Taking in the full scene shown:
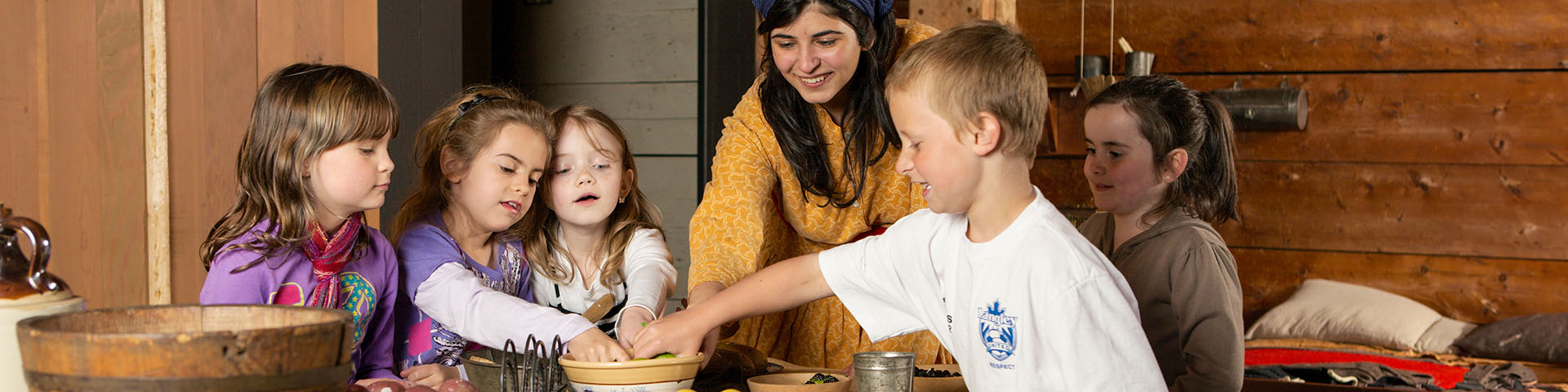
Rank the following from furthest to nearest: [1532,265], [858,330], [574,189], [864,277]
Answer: [1532,265], [858,330], [574,189], [864,277]

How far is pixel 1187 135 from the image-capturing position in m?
1.92

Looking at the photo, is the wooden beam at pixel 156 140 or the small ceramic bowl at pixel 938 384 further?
the wooden beam at pixel 156 140

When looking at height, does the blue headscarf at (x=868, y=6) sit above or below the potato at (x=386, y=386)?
above

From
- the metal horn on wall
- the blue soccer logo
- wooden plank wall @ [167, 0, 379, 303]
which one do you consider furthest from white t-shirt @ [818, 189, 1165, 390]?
the metal horn on wall

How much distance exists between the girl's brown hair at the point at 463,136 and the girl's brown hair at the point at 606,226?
2 centimetres

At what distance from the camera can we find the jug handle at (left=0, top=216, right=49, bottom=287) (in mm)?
939

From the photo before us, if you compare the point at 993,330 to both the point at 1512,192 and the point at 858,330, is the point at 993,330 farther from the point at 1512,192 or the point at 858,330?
the point at 1512,192

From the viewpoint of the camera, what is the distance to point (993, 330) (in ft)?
3.76

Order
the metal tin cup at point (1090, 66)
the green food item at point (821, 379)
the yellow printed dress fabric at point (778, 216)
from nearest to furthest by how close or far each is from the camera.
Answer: the green food item at point (821, 379), the yellow printed dress fabric at point (778, 216), the metal tin cup at point (1090, 66)

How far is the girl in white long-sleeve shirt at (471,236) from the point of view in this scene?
1585mm

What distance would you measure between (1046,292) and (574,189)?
93 centimetres

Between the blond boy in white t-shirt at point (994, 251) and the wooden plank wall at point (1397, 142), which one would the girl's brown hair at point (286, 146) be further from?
the wooden plank wall at point (1397, 142)

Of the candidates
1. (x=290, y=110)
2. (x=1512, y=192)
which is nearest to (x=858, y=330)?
(x=290, y=110)

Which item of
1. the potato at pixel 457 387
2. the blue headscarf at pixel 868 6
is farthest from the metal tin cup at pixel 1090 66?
the potato at pixel 457 387
